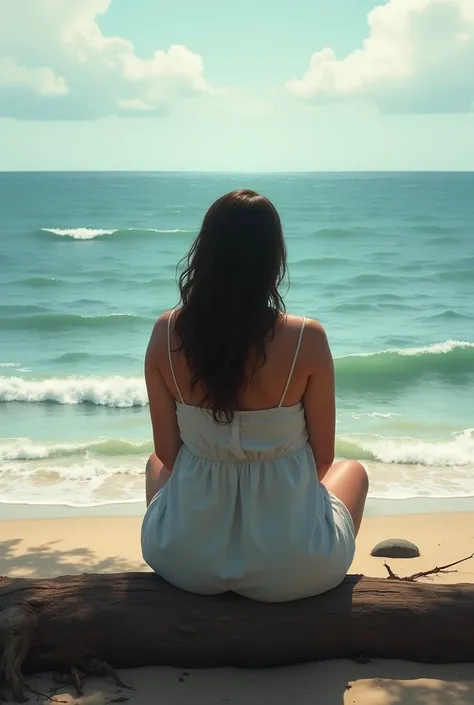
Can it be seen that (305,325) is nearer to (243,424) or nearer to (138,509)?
(243,424)

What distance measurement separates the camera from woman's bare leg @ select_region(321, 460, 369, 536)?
3.54 meters

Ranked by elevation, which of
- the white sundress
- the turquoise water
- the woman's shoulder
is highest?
the woman's shoulder

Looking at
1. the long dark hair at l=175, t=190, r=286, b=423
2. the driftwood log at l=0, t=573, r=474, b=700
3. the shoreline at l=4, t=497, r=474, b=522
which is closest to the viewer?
the long dark hair at l=175, t=190, r=286, b=423

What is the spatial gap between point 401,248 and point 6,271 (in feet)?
43.6

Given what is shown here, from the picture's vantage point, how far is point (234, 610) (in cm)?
325

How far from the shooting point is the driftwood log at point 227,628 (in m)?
3.24

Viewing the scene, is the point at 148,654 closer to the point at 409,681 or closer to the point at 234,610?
the point at 234,610

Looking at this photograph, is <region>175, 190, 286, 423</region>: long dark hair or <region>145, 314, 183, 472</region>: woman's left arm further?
<region>145, 314, 183, 472</region>: woman's left arm

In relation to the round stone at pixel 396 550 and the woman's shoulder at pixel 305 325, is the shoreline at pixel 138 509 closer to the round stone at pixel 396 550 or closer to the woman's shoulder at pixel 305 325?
the round stone at pixel 396 550

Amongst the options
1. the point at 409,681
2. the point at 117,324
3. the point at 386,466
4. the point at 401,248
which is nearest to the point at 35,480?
the point at 386,466

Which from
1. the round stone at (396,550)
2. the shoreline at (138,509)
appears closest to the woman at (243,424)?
the round stone at (396,550)

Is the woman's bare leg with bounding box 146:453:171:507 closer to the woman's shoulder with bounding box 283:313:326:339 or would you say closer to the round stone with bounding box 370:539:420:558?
the woman's shoulder with bounding box 283:313:326:339

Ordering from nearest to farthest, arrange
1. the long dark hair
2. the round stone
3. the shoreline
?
1. the long dark hair
2. the round stone
3. the shoreline

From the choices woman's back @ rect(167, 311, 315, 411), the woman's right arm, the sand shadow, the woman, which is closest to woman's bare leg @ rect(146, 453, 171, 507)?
the woman
